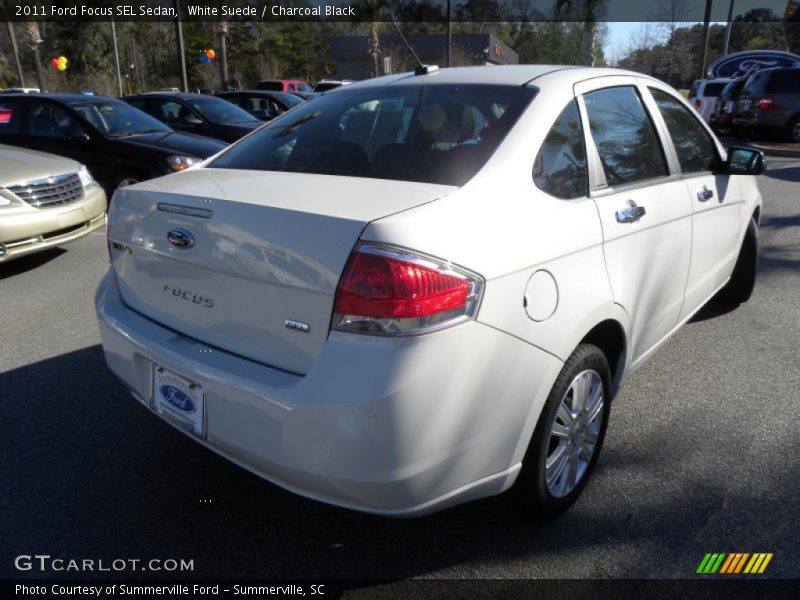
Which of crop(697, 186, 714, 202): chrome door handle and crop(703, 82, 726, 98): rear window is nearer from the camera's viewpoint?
crop(697, 186, 714, 202): chrome door handle

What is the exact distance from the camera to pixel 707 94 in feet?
69.3

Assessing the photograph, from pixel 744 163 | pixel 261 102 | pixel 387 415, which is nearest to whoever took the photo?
pixel 387 415

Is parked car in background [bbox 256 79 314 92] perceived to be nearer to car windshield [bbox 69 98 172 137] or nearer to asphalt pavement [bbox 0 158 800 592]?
car windshield [bbox 69 98 172 137]

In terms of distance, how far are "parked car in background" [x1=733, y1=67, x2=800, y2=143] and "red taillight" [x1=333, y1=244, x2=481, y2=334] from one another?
689 inches

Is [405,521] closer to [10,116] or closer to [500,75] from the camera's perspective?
[500,75]

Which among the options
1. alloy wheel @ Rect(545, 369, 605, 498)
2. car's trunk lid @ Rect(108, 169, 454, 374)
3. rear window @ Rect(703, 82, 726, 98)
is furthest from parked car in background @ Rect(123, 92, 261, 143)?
rear window @ Rect(703, 82, 726, 98)

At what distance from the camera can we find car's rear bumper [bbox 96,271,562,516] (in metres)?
1.83

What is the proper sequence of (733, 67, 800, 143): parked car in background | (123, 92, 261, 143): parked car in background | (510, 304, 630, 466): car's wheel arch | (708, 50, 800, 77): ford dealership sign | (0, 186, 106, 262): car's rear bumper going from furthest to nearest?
(708, 50, 800, 77): ford dealership sign < (733, 67, 800, 143): parked car in background < (123, 92, 261, 143): parked car in background < (0, 186, 106, 262): car's rear bumper < (510, 304, 630, 466): car's wheel arch

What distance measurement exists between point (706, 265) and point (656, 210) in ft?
3.03

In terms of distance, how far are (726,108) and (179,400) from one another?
19.3m

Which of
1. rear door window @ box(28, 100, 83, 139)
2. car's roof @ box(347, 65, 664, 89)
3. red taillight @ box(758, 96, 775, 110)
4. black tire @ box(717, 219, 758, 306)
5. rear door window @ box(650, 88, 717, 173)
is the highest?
car's roof @ box(347, 65, 664, 89)

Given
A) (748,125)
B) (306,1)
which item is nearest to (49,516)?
(748,125)

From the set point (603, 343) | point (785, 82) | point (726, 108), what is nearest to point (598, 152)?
point (603, 343)

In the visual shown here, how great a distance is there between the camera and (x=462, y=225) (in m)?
1.97
